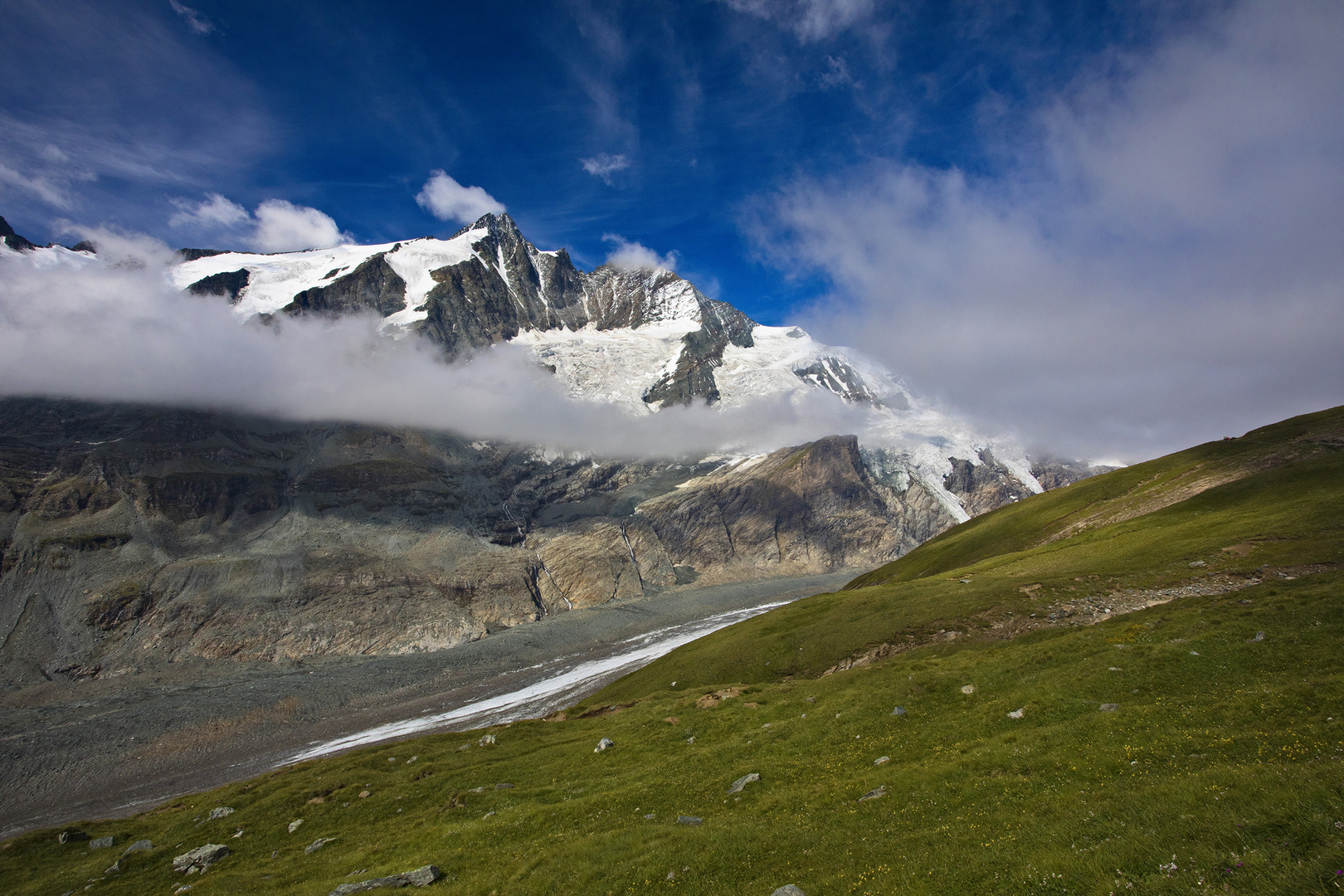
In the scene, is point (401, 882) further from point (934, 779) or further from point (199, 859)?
point (199, 859)

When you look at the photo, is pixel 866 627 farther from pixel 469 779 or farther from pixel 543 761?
pixel 469 779

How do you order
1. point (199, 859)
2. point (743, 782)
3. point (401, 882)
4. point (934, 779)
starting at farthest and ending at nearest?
point (199, 859), point (743, 782), point (401, 882), point (934, 779)

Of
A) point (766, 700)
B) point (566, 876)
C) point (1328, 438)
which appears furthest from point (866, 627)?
point (1328, 438)

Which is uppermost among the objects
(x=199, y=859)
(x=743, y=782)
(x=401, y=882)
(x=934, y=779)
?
(x=934, y=779)

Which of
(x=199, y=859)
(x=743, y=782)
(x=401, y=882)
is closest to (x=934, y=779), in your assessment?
(x=743, y=782)

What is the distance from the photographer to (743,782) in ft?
91.1

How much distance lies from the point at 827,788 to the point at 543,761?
2612 cm

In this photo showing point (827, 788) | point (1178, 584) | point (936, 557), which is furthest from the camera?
point (936, 557)

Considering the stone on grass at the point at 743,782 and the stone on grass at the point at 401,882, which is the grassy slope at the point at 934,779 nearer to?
the stone on grass at the point at 743,782

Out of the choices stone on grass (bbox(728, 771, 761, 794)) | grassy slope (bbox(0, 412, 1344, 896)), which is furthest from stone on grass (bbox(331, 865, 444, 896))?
stone on grass (bbox(728, 771, 761, 794))

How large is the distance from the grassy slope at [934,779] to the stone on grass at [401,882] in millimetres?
820

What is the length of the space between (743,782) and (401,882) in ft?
48.8

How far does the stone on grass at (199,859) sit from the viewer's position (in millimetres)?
34281

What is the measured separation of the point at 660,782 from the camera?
30797 mm
